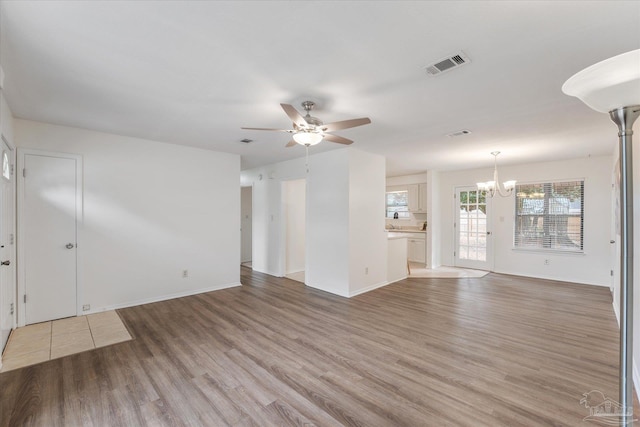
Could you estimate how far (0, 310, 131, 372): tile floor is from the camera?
2.71 metres

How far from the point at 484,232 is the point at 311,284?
449 cm

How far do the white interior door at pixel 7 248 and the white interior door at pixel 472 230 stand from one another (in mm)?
8005

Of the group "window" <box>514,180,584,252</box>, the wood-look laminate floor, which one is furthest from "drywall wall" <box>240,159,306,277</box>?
"window" <box>514,180,584,252</box>

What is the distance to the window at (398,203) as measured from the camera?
8142 mm

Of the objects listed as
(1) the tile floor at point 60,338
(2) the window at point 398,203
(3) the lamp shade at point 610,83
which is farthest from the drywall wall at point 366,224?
(3) the lamp shade at point 610,83

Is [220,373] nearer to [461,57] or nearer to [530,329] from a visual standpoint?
[461,57]

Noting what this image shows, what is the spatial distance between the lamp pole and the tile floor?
3.92 m

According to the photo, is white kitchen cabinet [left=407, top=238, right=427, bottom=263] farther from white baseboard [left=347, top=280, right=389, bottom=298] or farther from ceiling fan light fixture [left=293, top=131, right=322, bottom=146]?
ceiling fan light fixture [left=293, top=131, right=322, bottom=146]

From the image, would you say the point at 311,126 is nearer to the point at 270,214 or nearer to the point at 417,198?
the point at 270,214

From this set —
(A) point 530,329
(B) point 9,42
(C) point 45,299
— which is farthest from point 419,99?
(C) point 45,299

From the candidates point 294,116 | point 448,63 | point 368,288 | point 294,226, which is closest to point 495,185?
point 368,288

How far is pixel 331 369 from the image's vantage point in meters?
2.52

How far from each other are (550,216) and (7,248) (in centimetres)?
877

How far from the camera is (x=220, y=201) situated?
519 cm
